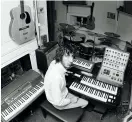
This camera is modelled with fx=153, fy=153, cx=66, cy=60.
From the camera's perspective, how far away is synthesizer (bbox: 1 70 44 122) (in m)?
2.60

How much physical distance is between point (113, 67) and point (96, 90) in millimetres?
552

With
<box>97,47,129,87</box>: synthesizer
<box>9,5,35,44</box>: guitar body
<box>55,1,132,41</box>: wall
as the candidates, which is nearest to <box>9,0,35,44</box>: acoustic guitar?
<box>9,5,35,44</box>: guitar body

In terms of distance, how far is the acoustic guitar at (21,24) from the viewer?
2528 mm

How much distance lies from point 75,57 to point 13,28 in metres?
1.64

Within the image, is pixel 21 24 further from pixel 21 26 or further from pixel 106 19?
pixel 106 19

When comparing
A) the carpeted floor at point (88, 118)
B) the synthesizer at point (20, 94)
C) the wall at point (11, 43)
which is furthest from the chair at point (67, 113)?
the wall at point (11, 43)

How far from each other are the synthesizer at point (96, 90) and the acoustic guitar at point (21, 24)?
1.32m

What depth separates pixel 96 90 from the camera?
2.96m

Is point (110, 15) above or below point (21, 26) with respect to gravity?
above

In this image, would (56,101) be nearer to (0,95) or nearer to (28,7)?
(0,95)

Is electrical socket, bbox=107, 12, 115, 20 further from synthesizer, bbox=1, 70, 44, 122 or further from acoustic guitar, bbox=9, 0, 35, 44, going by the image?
synthesizer, bbox=1, 70, 44, 122

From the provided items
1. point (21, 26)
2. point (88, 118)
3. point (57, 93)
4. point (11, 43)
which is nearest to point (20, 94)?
point (57, 93)

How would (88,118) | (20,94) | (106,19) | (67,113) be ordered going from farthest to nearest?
1. (106,19)
2. (88,118)
3. (20,94)
4. (67,113)

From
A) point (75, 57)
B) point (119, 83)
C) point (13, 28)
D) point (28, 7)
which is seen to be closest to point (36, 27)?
point (28, 7)
